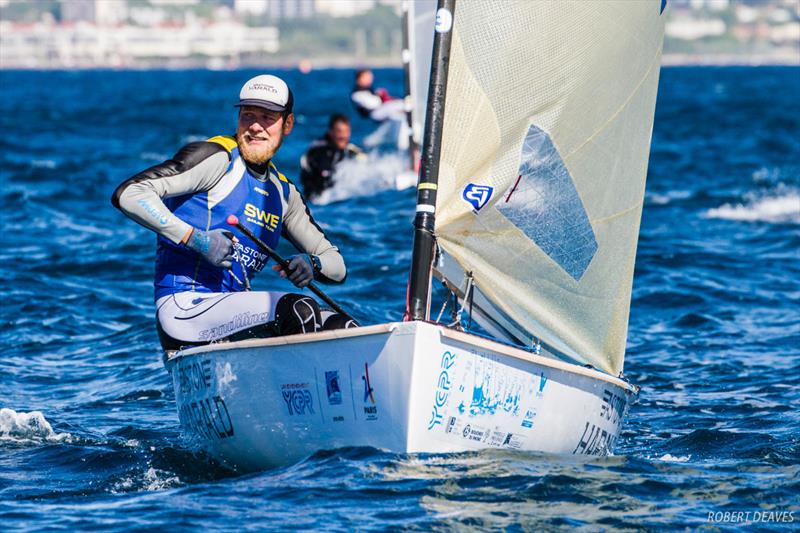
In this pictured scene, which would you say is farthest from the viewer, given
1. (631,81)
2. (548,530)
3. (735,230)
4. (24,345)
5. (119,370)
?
(735,230)

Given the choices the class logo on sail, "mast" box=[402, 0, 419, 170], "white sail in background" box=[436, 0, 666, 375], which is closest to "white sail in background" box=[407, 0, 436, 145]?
"mast" box=[402, 0, 419, 170]

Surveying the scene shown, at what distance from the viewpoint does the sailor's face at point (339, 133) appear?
1580cm

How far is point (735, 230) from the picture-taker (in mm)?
14844

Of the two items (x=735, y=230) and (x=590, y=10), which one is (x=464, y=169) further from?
(x=735, y=230)

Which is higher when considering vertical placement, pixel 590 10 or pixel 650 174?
pixel 650 174

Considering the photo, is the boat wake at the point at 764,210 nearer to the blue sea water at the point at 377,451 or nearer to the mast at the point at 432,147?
the blue sea water at the point at 377,451

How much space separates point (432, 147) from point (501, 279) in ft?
2.34

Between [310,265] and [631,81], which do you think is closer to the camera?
[310,265]

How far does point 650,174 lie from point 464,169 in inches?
618

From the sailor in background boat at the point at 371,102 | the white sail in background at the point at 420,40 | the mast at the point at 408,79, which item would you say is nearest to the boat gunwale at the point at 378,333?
the white sail in background at the point at 420,40

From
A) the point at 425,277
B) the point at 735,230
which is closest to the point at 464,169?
the point at 425,277

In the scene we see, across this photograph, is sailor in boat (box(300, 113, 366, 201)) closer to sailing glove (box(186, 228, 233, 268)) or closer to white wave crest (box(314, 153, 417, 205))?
white wave crest (box(314, 153, 417, 205))

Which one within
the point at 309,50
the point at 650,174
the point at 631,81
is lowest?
the point at 631,81

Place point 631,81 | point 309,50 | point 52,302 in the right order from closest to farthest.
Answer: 1. point 631,81
2. point 52,302
3. point 309,50
